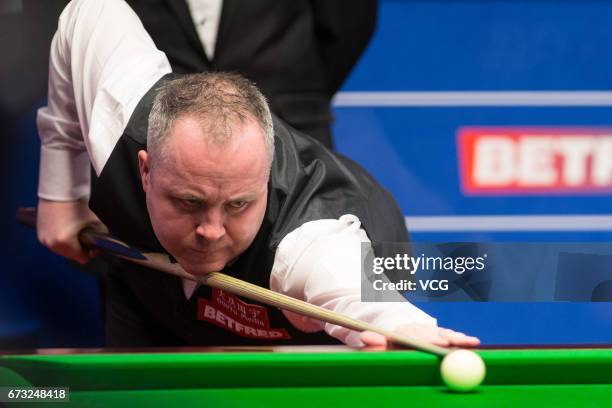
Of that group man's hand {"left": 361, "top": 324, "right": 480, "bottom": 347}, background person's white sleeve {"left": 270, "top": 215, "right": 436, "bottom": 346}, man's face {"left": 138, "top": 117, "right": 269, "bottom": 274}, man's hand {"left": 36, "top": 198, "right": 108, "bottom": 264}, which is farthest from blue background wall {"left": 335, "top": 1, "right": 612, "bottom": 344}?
man's hand {"left": 361, "top": 324, "right": 480, "bottom": 347}

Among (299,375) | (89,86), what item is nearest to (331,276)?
(299,375)

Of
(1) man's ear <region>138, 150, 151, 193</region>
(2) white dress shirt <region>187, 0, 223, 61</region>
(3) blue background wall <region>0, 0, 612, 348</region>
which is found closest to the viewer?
(1) man's ear <region>138, 150, 151, 193</region>

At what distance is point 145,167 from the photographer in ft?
8.44

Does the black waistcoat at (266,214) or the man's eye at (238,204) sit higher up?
the man's eye at (238,204)

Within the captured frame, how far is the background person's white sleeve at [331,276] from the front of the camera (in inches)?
93.0

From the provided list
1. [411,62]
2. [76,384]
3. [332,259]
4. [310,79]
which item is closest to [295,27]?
[310,79]

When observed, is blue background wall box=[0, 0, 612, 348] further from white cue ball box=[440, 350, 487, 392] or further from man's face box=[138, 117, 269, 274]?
white cue ball box=[440, 350, 487, 392]

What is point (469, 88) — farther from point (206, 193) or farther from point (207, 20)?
point (206, 193)

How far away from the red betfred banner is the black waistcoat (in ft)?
5.87

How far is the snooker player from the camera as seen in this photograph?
241 cm

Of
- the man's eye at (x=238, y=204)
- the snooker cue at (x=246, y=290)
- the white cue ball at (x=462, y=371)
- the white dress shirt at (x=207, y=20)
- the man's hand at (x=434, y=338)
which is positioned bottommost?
the snooker cue at (x=246, y=290)

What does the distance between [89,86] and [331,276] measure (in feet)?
3.06

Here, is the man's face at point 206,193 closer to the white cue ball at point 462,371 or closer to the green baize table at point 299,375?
the green baize table at point 299,375

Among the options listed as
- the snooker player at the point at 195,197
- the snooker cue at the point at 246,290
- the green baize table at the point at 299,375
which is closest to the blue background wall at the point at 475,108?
the snooker player at the point at 195,197
